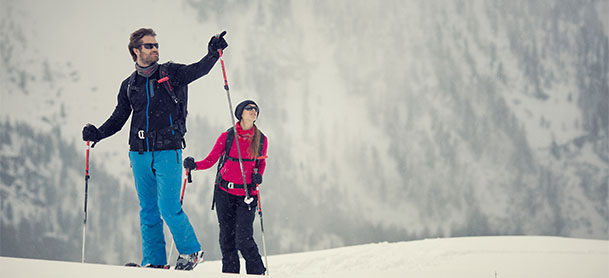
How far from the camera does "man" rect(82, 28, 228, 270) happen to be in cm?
350

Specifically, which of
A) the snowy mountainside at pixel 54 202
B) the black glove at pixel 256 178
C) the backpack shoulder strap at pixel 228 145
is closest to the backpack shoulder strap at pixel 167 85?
the backpack shoulder strap at pixel 228 145

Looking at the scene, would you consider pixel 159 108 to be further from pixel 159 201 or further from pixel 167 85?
pixel 159 201

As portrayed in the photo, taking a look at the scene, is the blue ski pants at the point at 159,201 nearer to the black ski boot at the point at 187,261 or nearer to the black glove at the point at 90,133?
the black ski boot at the point at 187,261

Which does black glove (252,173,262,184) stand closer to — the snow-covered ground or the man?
the man

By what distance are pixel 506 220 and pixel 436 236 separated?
878mm

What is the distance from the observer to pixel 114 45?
666cm

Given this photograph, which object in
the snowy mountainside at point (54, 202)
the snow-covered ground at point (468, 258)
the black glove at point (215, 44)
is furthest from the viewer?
the snowy mountainside at point (54, 202)

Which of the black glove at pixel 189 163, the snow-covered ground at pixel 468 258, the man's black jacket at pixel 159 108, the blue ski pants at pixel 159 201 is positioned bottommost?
the snow-covered ground at pixel 468 258

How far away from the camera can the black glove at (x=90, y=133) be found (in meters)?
3.59

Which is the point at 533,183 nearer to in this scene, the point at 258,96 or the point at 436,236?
the point at 436,236

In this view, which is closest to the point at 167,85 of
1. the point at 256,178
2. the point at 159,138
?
the point at 159,138

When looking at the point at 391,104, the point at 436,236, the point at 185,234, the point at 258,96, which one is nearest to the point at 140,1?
the point at 258,96

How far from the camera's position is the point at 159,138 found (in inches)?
137

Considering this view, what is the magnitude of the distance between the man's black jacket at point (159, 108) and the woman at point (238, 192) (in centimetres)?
37
